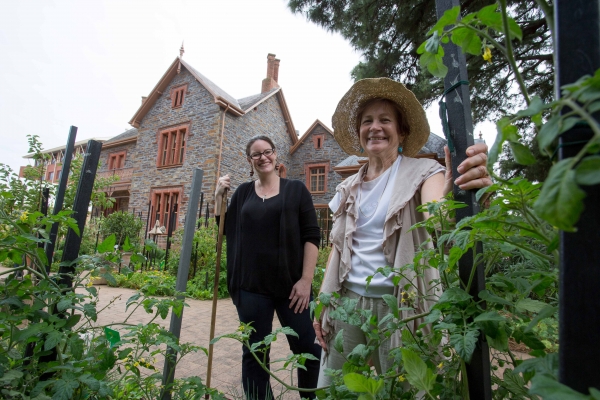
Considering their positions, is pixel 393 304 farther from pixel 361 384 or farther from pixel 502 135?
pixel 502 135

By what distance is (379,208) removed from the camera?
1.49 meters

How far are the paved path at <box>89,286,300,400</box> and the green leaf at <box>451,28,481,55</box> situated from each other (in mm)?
1839

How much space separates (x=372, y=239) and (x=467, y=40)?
103 centimetres

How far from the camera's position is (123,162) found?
1927 cm

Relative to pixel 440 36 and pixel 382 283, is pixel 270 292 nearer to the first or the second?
pixel 382 283

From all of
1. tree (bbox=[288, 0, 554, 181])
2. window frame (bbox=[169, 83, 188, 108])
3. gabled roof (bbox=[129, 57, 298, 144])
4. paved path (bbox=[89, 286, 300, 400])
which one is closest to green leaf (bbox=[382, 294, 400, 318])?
paved path (bbox=[89, 286, 300, 400])

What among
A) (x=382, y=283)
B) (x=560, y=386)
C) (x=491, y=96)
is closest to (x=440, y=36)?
(x=560, y=386)

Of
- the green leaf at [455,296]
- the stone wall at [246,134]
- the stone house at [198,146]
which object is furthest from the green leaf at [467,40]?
the stone wall at [246,134]

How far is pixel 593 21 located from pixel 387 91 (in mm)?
1285

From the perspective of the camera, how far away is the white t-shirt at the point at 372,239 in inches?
55.3

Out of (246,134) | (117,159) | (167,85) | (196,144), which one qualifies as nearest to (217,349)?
(196,144)

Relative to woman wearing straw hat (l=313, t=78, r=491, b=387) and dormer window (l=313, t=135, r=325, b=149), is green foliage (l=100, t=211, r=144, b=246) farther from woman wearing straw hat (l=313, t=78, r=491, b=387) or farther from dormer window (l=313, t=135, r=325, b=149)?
woman wearing straw hat (l=313, t=78, r=491, b=387)

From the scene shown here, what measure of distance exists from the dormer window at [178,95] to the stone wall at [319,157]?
261 inches

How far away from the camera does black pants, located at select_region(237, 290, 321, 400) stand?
1919 millimetres
